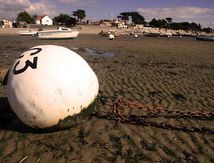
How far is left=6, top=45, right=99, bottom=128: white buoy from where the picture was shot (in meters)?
5.93

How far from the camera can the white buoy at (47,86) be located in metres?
5.93

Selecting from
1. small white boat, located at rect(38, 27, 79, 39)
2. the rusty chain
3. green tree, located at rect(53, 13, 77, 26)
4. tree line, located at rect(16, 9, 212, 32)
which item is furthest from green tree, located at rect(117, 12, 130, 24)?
the rusty chain

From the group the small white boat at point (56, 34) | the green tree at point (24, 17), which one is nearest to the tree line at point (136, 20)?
the green tree at point (24, 17)

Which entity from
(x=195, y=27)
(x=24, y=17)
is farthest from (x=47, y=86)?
(x=195, y=27)

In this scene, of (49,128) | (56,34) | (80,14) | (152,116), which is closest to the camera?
(49,128)

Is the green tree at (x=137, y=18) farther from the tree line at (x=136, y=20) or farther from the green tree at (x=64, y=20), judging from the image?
the green tree at (x=64, y=20)

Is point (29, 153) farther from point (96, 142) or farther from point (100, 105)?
point (100, 105)

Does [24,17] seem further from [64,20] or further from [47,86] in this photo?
[47,86]

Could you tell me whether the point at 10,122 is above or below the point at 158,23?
below

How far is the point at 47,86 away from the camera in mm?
5914

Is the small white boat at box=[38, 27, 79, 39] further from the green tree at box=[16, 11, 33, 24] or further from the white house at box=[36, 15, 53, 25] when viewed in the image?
the green tree at box=[16, 11, 33, 24]

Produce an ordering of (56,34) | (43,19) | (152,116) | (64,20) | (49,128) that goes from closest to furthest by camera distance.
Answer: (49,128) < (152,116) < (56,34) < (64,20) < (43,19)

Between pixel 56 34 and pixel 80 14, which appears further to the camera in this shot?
pixel 80 14

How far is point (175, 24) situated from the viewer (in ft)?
524
